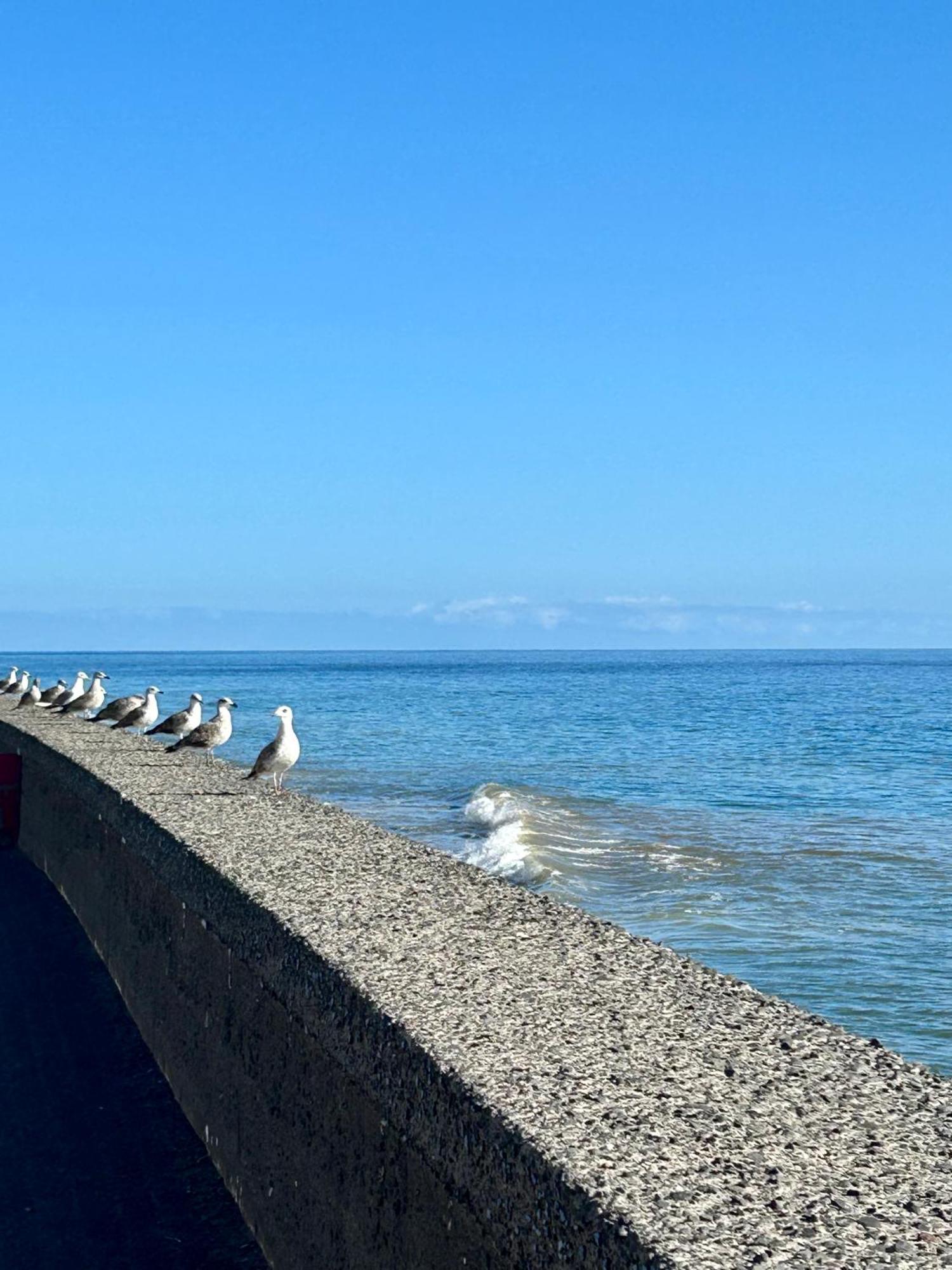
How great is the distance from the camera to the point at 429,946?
4.48 meters

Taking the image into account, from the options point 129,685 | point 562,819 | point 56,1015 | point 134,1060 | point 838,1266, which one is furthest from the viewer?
point 129,685

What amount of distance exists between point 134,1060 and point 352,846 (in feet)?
4.33

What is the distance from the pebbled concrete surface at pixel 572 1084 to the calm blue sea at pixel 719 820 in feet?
18.0

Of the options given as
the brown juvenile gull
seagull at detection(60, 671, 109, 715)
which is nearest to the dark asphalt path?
seagull at detection(60, 671, 109, 715)

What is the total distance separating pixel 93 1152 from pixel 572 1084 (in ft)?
9.86

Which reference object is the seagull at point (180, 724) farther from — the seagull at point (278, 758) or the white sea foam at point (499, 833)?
the seagull at point (278, 758)

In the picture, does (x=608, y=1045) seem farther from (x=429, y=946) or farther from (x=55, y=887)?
(x=55, y=887)

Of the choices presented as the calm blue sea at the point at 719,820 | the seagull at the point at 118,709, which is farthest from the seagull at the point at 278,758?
the seagull at the point at 118,709

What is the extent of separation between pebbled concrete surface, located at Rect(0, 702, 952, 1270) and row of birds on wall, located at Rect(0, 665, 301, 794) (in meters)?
4.17

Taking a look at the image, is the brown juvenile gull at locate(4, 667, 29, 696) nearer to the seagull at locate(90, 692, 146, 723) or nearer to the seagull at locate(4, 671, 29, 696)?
the seagull at locate(4, 671, 29, 696)

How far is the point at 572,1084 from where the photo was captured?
3.15m

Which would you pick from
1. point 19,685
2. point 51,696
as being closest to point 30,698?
point 51,696

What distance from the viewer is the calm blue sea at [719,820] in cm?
1206

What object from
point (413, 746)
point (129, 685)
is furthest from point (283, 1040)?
point (129, 685)
